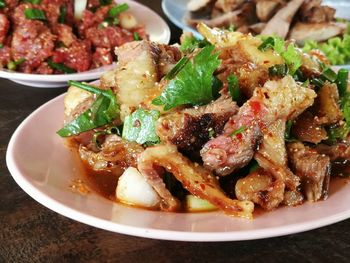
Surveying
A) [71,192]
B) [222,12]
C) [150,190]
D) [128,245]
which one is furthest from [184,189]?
[222,12]

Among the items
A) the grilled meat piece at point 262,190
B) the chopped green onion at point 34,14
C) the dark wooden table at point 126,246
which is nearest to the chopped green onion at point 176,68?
the grilled meat piece at point 262,190

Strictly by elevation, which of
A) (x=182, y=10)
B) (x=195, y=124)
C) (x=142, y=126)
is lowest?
(x=182, y=10)

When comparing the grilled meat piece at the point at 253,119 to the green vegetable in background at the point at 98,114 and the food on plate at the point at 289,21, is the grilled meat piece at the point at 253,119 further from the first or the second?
the food on plate at the point at 289,21

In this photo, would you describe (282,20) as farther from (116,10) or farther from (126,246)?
(126,246)

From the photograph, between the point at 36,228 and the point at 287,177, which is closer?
the point at 287,177

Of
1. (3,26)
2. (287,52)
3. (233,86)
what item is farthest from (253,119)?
(3,26)

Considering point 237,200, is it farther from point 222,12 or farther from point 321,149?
point 222,12

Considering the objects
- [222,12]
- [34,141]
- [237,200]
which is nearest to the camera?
[237,200]
